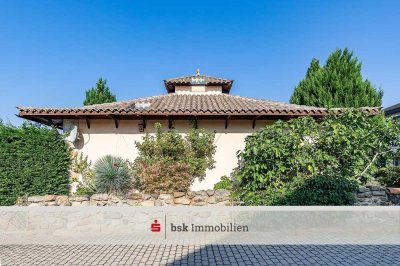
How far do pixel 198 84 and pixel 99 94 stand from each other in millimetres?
10063

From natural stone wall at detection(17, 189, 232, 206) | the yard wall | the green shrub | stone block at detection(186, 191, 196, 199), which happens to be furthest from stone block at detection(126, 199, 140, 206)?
the green shrub

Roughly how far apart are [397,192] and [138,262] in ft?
26.6

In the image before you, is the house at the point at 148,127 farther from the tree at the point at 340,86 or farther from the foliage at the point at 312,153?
the tree at the point at 340,86

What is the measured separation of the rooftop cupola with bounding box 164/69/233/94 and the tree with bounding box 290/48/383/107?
5.39 metres

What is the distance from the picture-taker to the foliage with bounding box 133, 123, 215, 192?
9452mm

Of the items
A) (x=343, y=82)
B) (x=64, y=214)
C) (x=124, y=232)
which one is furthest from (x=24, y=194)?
(x=343, y=82)

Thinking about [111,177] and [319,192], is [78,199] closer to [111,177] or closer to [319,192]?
[111,177]

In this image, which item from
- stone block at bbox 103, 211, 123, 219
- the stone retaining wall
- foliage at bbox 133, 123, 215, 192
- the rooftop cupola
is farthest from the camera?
the rooftop cupola

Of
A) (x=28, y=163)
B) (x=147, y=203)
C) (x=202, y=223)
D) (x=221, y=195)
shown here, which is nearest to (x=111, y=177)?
(x=147, y=203)

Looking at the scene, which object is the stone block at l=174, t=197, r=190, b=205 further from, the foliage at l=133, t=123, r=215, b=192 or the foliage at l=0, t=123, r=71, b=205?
the foliage at l=0, t=123, r=71, b=205

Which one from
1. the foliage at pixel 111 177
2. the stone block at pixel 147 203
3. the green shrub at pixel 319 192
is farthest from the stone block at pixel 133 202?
the green shrub at pixel 319 192

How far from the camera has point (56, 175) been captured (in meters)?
9.59

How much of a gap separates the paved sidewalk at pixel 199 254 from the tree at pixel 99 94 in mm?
17694

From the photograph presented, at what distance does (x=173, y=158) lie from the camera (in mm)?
10109
